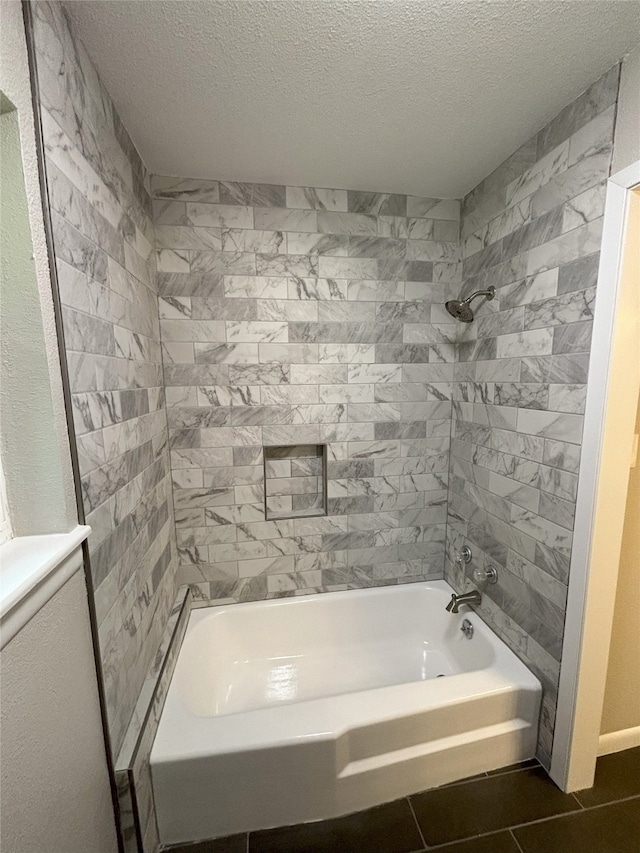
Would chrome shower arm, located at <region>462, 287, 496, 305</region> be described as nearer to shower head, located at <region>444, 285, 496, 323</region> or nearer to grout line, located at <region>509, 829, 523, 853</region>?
shower head, located at <region>444, 285, 496, 323</region>

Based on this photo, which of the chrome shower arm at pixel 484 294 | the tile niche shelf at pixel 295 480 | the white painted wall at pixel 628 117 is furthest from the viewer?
the tile niche shelf at pixel 295 480

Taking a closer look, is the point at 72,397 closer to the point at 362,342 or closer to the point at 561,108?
the point at 362,342

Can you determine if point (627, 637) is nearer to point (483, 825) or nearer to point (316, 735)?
point (483, 825)

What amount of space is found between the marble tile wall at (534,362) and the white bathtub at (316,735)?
0.66ft

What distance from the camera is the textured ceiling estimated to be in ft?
2.69

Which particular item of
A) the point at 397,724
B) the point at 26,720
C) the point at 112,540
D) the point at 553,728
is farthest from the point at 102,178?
the point at 553,728

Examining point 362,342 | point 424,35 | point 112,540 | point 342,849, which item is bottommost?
point 342,849

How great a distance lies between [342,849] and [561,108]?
2.55 metres

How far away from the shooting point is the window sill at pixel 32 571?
56 centimetres

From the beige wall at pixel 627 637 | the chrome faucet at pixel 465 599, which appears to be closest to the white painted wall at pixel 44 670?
the chrome faucet at pixel 465 599

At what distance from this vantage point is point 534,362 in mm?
1275

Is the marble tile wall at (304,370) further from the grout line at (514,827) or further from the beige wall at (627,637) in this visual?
the grout line at (514,827)

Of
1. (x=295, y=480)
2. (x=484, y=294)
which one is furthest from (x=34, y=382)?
(x=484, y=294)

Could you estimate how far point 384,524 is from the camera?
1891 mm
